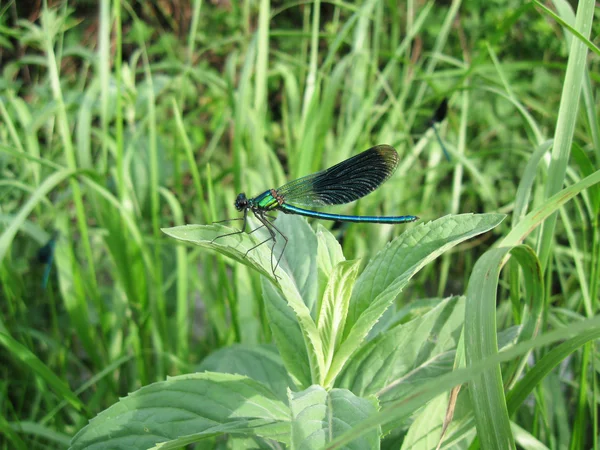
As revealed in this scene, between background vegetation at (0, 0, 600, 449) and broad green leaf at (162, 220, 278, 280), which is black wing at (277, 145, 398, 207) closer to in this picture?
background vegetation at (0, 0, 600, 449)

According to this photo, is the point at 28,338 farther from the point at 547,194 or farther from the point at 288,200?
the point at 547,194

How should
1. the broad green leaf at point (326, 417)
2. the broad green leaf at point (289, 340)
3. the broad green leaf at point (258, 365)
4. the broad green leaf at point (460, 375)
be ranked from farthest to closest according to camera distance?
the broad green leaf at point (258, 365), the broad green leaf at point (289, 340), the broad green leaf at point (326, 417), the broad green leaf at point (460, 375)

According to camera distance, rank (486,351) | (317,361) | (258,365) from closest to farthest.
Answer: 1. (486,351)
2. (317,361)
3. (258,365)

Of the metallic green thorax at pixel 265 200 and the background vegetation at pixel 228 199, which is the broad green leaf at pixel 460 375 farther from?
the metallic green thorax at pixel 265 200

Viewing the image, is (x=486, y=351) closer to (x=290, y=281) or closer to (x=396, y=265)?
(x=396, y=265)

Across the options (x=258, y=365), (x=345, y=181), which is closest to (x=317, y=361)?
(x=258, y=365)

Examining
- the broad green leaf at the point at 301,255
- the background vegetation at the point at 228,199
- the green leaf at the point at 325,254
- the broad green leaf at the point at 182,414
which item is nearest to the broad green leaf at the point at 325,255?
the green leaf at the point at 325,254

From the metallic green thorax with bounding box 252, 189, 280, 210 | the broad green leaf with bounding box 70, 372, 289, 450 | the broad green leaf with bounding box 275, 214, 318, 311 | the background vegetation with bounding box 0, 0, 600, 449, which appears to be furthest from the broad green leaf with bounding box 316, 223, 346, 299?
the metallic green thorax with bounding box 252, 189, 280, 210
